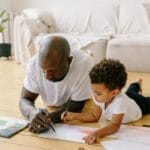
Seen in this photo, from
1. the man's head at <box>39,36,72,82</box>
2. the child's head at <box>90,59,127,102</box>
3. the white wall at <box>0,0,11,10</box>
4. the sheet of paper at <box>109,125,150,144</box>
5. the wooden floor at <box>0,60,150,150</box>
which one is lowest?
the wooden floor at <box>0,60,150,150</box>

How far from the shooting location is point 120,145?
65.4 inches

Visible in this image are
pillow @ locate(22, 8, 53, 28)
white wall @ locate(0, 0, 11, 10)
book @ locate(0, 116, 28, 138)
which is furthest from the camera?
white wall @ locate(0, 0, 11, 10)

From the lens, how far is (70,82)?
2025 mm

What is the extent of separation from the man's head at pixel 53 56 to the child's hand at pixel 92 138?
0.37 metres

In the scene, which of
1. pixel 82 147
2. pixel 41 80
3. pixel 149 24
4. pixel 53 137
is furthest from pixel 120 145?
pixel 149 24

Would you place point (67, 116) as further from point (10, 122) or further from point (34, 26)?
point (34, 26)

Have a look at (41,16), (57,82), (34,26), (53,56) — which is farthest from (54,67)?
(41,16)

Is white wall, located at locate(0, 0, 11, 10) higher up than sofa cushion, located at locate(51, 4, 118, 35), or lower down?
higher up

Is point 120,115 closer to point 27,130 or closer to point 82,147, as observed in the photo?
point 82,147

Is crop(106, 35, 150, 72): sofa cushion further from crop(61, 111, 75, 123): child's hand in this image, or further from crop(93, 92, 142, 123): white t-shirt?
crop(61, 111, 75, 123): child's hand

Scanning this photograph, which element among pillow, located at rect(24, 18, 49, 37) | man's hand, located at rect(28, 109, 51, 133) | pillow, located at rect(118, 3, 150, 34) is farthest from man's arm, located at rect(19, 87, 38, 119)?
pillow, located at rect(118, 3, 150, 34)

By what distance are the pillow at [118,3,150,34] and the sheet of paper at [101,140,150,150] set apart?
2.51 metres

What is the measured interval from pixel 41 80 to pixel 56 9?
2.66 meters

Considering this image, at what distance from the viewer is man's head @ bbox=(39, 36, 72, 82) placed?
1753 millimetres
